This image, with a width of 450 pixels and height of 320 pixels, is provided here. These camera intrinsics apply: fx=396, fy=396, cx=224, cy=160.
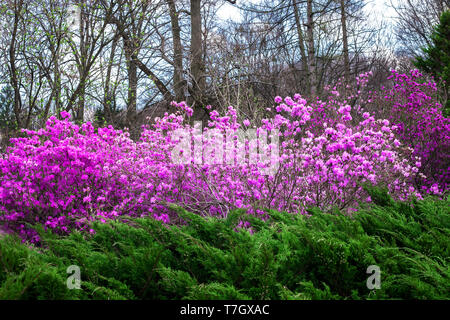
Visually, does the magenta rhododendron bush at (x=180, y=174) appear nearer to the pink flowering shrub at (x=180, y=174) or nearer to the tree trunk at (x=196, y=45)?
the pink flowering shrub at (x=180, y=174)

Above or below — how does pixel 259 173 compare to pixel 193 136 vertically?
below

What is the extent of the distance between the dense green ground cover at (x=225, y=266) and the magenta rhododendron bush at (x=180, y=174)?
2136mm

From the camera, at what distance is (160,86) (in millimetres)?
12203

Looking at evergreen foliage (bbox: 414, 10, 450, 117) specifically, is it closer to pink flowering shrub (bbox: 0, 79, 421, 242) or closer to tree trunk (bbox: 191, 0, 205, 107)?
tree trunk (bbox: 191, 0, 205, 107)

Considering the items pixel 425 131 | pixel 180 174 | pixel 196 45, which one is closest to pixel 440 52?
pixel 425 131

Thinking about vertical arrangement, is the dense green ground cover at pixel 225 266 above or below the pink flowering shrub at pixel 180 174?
below

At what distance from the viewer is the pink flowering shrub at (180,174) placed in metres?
4.59

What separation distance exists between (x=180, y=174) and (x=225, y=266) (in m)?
3.04

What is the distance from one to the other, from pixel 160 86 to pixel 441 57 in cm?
Answer: 867

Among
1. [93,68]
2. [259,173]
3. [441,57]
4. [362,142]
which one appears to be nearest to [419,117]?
[362,142]

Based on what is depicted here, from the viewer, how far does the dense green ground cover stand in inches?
67.9

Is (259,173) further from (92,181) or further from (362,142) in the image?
(92,181)

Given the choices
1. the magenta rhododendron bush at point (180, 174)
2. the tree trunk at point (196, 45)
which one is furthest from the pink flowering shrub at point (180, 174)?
the tree trunk at point (196, 45)

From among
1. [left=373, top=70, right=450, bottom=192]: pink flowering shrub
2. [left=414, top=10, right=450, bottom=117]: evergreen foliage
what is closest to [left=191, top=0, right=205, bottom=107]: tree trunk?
[left=373, top=70, right=450, bottom=192]: pink flowering shrub
